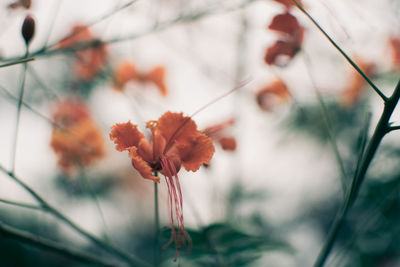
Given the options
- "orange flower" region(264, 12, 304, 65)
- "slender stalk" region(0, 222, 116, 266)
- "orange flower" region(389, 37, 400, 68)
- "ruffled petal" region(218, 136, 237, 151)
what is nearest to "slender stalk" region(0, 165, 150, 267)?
"slender stalk" region(0, 222, 116, 266)

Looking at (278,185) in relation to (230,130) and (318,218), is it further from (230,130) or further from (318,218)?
(230,130)

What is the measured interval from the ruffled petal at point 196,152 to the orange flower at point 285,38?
1.71 feet

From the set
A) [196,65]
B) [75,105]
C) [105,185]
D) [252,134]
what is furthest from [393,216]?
[105,185]

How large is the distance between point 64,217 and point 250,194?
0.96 m

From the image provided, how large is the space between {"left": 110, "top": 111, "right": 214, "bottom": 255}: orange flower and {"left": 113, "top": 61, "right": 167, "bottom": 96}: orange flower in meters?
0.82

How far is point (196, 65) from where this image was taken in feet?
4.84

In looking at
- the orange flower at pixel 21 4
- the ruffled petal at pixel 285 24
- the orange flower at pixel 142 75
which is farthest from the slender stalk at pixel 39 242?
the orange flower at pixel 142 75

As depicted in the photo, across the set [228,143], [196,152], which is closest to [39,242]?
[196,152]

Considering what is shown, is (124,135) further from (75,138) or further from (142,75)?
(142,75)

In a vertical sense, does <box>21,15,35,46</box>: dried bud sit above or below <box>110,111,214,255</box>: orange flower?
above

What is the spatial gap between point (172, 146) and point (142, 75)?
94cm

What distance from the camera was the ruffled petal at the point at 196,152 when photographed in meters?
0.87

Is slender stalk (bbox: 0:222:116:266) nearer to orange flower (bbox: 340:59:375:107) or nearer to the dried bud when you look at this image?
the dried bud

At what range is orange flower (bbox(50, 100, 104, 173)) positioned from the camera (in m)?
1.48
